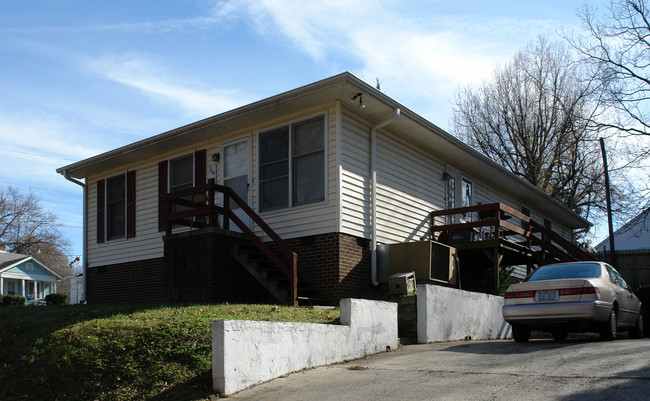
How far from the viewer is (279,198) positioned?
45.4 feet

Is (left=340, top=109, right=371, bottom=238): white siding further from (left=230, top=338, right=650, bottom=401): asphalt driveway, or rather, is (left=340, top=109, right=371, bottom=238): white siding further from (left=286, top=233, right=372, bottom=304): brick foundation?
(left=230, top=338, right=650, bottom=401): asphalt driveway

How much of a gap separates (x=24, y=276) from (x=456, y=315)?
133 ft

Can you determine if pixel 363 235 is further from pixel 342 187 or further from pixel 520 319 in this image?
pixel 520 319

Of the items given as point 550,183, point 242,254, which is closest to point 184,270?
point 242,254

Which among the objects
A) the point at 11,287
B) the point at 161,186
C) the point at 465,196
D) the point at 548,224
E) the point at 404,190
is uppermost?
the point at 161,186

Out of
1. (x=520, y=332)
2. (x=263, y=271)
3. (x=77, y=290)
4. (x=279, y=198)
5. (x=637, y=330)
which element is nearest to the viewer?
(x=520, y=332)

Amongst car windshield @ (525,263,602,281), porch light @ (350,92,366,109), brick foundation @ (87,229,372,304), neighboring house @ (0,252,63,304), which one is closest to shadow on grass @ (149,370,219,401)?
brick foundation @ (87,229,372,304)

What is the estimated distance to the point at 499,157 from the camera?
3609 cm

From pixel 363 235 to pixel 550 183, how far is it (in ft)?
79.6

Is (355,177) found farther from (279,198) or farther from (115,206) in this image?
(115,206)

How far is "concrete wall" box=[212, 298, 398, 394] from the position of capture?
7340mm

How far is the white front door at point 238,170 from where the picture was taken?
14.5 m

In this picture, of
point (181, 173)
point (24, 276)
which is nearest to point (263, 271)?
point (181, 173)

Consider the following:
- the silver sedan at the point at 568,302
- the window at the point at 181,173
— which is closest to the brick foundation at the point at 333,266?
the silver sedan at the point at 568,302
